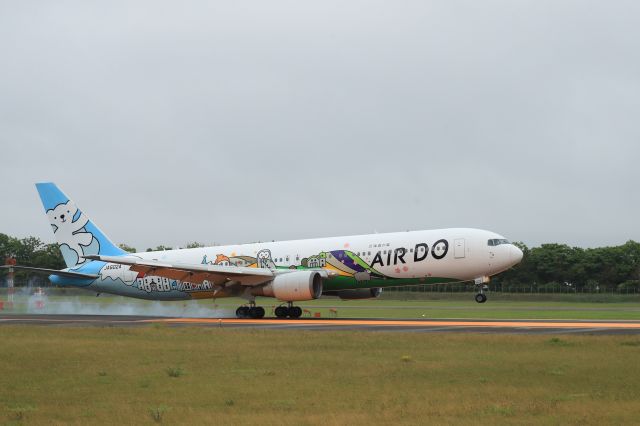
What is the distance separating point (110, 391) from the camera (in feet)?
58.0

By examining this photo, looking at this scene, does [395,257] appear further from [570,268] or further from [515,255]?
[570,268]

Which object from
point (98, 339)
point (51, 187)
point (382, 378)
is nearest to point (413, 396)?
point (382, 378)

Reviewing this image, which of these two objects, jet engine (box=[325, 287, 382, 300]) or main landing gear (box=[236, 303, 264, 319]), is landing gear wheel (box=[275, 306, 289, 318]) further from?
jet engine (box=[325, 287, 382, 300])

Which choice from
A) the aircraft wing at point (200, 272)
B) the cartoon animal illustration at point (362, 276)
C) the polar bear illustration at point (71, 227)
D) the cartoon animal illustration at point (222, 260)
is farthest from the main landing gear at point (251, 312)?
the polar bear illustration at point (71, 227)

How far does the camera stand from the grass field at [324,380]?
1495cm

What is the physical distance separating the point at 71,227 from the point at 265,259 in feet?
44.2

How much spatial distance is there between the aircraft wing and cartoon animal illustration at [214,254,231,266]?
295cm

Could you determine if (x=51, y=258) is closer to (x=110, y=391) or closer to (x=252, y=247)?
(x=252, y=247)

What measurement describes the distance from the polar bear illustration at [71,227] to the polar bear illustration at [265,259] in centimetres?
1183

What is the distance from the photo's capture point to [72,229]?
53594mm

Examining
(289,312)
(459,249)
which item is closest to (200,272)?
(289,312)

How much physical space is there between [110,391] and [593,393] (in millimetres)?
9436

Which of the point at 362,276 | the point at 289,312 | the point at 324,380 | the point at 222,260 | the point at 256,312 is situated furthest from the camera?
the point at 222,260

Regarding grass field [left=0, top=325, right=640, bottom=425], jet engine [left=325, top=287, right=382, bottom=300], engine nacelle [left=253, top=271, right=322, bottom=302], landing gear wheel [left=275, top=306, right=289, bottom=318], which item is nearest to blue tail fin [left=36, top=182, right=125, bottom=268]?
landing gear wheel [left=275, top=306, right=289, bottom=318]
